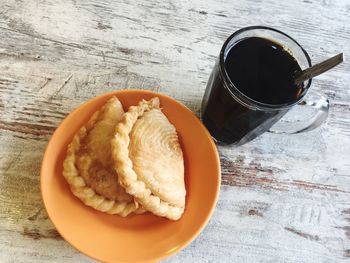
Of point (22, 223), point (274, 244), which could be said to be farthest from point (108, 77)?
point (274, 244)

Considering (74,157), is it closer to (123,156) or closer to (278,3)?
(123,156)

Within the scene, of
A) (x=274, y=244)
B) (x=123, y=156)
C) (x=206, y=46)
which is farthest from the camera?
(x=206, y=46)

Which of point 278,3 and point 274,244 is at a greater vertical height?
point 278,3

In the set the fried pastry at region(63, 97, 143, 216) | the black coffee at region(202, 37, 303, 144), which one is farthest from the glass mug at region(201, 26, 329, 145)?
the fried pastry at region(63, 97, 143, 216)

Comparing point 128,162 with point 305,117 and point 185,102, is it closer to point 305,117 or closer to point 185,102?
point 185,102

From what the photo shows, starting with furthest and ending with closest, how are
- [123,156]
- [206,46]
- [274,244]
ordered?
1. [206,46]
2. [274,244]
3. [123,156]

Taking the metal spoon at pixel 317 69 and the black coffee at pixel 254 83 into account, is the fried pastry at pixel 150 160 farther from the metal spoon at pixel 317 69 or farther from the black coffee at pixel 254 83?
the metal spoon at pixel 317 69
